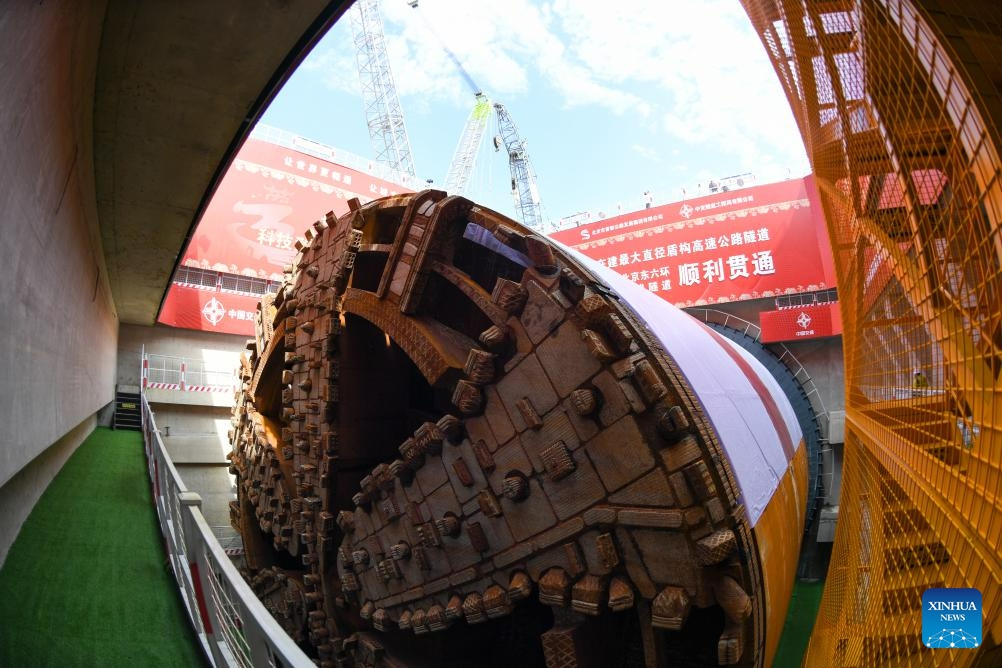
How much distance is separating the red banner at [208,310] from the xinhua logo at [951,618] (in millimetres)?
11745

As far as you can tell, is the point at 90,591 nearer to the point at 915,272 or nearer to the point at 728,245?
the point at 915,272

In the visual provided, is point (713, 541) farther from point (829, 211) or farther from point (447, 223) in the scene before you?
point (829, 211)

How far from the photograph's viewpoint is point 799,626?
26.8 ft

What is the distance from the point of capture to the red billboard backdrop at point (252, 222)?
485 inches

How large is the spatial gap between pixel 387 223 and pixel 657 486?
2708 millimetres

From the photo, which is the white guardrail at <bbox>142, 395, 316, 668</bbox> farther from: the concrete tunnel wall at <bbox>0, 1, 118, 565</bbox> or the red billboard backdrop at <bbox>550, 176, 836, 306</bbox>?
the red billboard backdrop at <bbox>550, 176, 836, 306</bbox>

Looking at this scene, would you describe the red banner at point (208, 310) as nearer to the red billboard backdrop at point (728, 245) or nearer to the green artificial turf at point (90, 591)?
the green artificial turf at point (90, 591)

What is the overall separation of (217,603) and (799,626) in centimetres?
877

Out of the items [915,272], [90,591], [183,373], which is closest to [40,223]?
[90,591]

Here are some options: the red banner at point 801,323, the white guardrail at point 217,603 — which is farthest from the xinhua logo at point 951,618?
the red banner at point 801,323

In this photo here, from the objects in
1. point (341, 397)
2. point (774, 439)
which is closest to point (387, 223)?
point (341, 397)

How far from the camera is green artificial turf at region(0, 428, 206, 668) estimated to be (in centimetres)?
302

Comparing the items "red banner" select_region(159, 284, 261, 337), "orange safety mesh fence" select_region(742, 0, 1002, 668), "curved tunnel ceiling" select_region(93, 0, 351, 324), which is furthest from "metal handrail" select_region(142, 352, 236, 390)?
"orange safety mesh fence" select_region(742, 0, 1002, 668)

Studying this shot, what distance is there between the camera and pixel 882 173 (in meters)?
2.73
